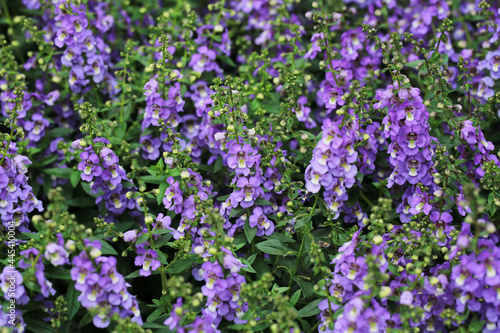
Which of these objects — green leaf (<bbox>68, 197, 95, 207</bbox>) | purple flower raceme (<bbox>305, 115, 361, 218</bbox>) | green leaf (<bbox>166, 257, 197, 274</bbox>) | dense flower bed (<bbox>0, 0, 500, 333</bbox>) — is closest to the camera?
dense flower bed (<bbox>0, 0, 500, 333</bbox>)

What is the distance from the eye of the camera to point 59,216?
3992mm

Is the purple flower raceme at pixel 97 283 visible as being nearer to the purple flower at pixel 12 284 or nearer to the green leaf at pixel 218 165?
the purple flower at pixel 12 284

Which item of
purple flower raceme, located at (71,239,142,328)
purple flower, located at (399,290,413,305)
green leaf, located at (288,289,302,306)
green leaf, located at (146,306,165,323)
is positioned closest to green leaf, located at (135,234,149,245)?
purple flower raceme, located at (71,239,142,328)

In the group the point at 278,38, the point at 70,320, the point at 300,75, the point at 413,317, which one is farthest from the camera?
the point at 278,38

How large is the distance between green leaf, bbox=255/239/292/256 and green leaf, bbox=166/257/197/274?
1.61ft

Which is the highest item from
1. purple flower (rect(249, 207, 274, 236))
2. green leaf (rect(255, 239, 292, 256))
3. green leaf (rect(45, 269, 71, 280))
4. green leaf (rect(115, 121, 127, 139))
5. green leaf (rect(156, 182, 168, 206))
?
green leaf (rect(115, 121, 127, 139))

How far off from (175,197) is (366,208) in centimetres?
172

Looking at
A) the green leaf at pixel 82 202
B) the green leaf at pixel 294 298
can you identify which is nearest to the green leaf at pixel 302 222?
the green leaf at pixel 294 298

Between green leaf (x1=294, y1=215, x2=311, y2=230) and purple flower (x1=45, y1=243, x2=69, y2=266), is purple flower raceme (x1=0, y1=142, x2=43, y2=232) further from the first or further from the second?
green leaf (x1=294, y1=215, x2=311, y2=230)

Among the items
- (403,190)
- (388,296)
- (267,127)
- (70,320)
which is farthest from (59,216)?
(403,190)

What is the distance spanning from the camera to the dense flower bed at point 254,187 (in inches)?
134

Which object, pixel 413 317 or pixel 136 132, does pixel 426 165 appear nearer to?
pixel 413 317

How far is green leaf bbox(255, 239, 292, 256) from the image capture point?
157 inches

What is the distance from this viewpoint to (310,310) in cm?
381
